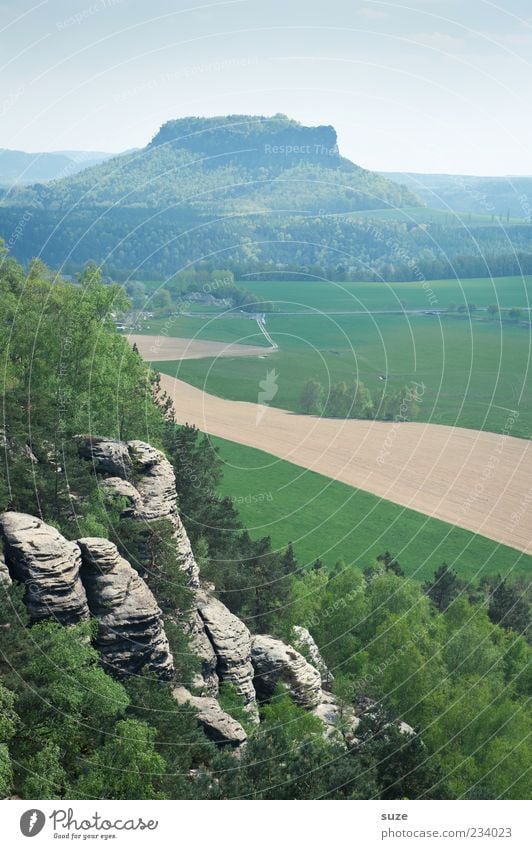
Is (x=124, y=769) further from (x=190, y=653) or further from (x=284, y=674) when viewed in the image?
(x=284, y=674)

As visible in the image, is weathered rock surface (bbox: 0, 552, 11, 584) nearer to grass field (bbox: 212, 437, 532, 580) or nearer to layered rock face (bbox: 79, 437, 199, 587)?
layered rock face (bbox: 79, 437, 199, 587)

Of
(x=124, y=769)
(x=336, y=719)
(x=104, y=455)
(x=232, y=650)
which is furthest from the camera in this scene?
(x=104, y=455)

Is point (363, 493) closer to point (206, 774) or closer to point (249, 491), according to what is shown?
point (249, 491)

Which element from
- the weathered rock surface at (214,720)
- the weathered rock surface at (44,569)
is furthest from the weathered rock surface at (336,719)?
the weathered rock surface at (44,569)

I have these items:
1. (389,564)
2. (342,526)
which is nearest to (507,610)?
(389,564)

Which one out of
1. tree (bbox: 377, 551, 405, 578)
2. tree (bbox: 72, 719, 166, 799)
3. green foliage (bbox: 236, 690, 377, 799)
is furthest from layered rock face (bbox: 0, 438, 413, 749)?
tree (bbox: 377, 551, 405, 578)
